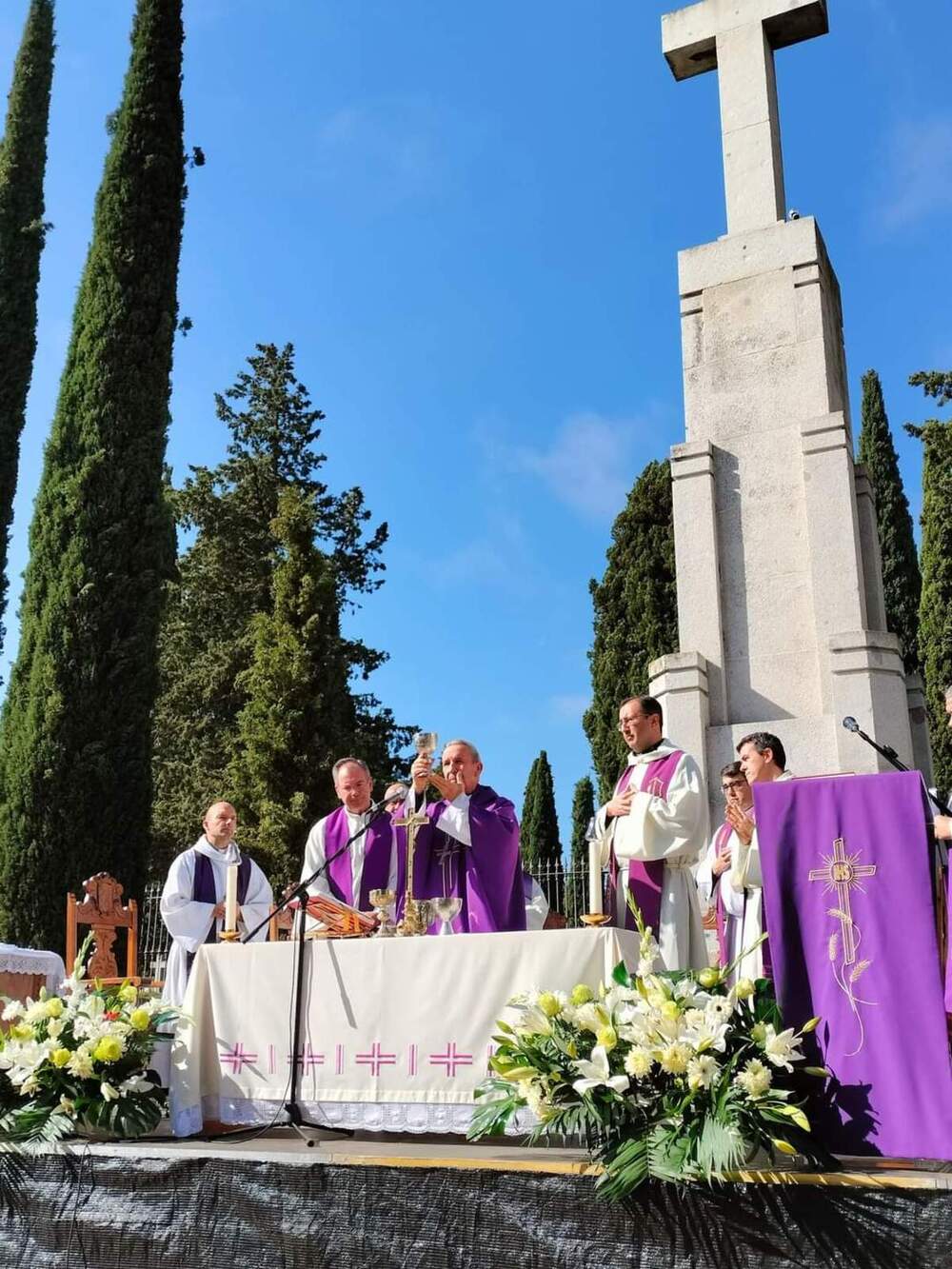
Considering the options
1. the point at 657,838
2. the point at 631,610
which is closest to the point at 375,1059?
the point at 657,838

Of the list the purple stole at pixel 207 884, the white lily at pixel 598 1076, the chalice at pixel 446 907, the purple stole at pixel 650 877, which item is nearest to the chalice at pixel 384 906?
the chalice at pixel 446 907

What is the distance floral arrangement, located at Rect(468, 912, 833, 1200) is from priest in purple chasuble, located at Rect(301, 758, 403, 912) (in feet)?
6.63

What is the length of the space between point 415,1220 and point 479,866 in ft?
6.37

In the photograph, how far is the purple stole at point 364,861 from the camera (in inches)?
221

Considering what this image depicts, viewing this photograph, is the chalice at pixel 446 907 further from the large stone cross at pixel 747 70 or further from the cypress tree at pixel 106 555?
the cypress tree at pixel 106 555

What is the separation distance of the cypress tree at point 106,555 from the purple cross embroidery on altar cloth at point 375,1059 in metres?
12.3

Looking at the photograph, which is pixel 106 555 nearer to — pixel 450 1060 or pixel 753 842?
pixel 753 842

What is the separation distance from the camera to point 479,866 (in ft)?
17.3

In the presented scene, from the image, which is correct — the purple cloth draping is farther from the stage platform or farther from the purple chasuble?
the stage platform

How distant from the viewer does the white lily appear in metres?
3.32

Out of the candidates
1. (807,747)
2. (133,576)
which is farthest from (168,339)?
(807,747)

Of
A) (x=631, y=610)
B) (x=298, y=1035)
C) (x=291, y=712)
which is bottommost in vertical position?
(x=298, y=1035)

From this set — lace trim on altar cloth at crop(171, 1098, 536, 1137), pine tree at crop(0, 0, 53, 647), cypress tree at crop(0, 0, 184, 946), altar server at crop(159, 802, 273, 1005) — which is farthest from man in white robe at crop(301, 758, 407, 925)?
pine tree at crop(0, 0, 53, 647)

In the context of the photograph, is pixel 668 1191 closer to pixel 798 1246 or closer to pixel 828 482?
pixel 798 1246
